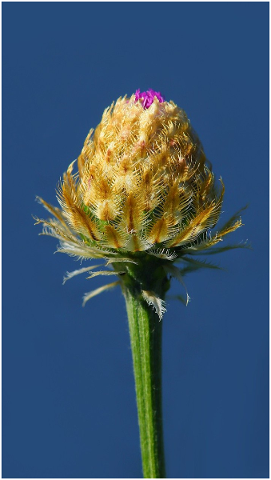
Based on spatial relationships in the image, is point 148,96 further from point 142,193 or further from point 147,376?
point 147,376

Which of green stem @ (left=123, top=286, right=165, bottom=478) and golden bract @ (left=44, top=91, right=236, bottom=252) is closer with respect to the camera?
golden bract @ (left=44, top=91, right=236, bottom=252)

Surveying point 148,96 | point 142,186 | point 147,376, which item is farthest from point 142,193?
point 147,376

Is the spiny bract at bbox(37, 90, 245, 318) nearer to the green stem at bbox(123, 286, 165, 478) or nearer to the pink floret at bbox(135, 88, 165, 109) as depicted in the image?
the pink floret at bbox(135, 88, 165, 109)

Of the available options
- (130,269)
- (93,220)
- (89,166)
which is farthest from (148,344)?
(89,166)

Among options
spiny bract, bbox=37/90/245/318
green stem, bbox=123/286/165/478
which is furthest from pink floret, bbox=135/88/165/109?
green stem, bbox=123/286/165/478

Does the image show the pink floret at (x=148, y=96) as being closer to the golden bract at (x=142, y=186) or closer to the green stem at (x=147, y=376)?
the golden bract at (x=142, y=186)

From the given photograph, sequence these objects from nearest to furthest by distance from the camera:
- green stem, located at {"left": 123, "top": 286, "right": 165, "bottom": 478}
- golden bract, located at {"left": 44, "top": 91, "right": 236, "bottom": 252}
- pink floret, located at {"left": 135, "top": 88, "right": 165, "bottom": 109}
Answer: golden bract, located at {"left": 44, "top": 91, "right": 236, "bottom": 252}, pink floret, located at {"left": 135, "top": 88, "right": 165, "bottom": 109}, green stem, located at {"left": 123, "top": 286, "right": 165, "bottom": 478}

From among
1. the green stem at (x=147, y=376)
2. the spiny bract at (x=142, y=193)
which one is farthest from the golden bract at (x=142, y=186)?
the green stem at (x=147, y=376)
